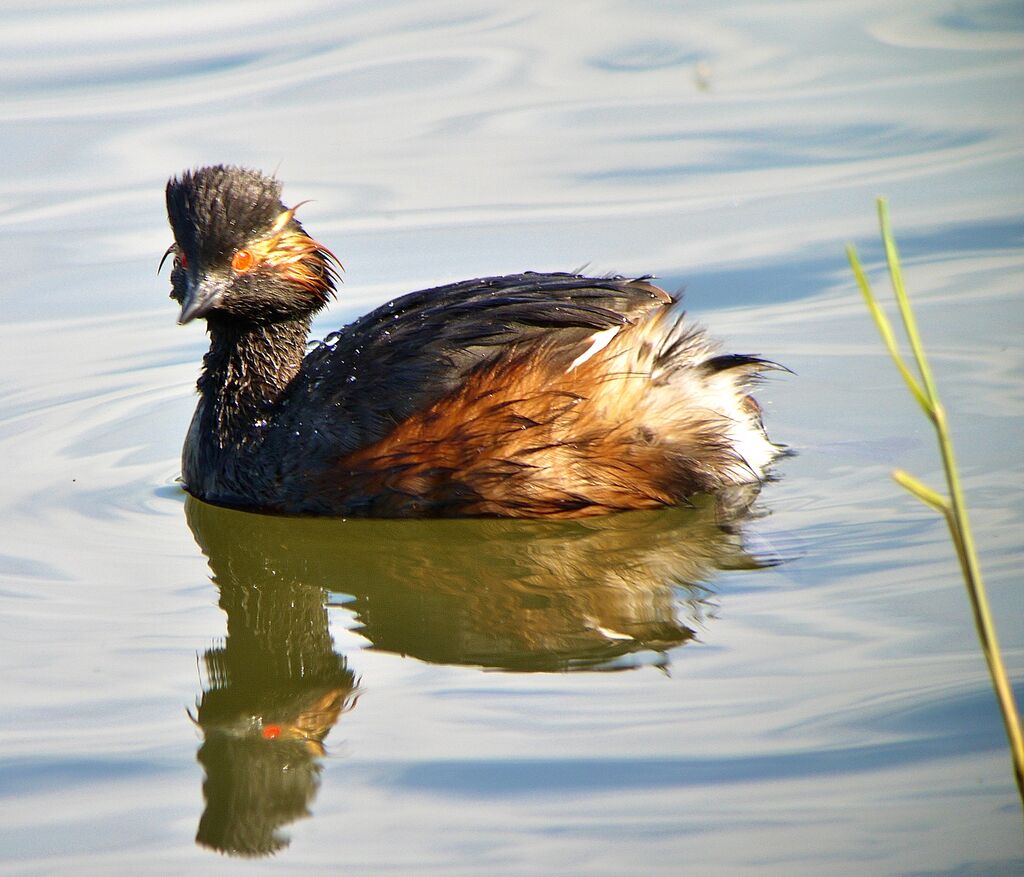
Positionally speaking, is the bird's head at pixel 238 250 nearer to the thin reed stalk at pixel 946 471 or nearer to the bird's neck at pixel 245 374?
the bird's neck at pixel 245 374

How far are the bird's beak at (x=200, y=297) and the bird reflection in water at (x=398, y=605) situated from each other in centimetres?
83

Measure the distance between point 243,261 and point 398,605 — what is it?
1.75 metres

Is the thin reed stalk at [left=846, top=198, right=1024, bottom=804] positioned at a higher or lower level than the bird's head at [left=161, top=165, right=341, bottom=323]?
higher

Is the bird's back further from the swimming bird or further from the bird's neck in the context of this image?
the bird's neck

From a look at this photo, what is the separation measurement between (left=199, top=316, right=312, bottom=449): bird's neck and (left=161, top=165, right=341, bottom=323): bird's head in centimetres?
8

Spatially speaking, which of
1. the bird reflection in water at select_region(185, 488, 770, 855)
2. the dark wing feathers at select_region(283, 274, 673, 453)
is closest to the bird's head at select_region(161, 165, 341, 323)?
the dark wing feathers at select_region(283, 274, 673, 453)

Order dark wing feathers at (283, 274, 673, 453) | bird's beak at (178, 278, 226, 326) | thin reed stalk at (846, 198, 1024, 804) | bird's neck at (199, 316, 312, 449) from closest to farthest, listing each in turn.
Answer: thin reed stalk at (846, 198, 1024, 804) → dark wing feathers at (283, 274, 673, 453) → bird's beak at (178, 278, 226, 326) → bird's neck at (199, 316, 312, 449)

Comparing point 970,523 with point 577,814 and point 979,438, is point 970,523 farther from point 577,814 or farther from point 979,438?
point 577,814

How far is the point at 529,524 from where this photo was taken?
602cm

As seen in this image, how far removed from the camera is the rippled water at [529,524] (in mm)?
4121

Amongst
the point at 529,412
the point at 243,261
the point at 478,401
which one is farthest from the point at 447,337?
the point at 243,261

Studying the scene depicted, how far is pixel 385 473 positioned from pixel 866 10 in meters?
6.88

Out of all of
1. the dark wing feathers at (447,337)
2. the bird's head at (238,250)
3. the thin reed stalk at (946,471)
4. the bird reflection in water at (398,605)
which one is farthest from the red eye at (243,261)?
the thin reed stalk at (946,471)

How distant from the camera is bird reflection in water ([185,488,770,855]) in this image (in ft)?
14.9
